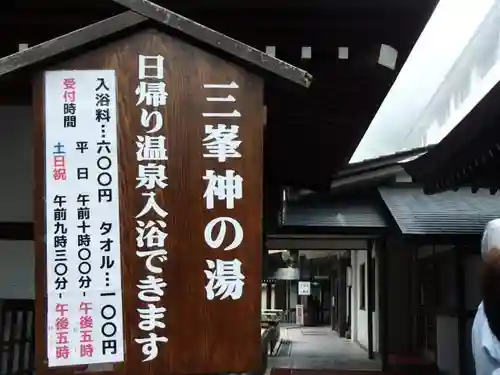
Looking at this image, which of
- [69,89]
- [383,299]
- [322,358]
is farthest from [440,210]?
[69,89]

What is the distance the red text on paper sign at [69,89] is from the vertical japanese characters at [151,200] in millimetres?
288

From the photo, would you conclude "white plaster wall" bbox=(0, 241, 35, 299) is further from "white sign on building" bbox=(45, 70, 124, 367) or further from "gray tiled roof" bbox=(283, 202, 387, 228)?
"gray tiled roof" bbox=(283, 202, 387, 228)

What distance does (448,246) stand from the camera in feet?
36.1

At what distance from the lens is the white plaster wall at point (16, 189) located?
5891 mm

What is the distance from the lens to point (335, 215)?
12.4m

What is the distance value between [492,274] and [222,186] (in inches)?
48.4

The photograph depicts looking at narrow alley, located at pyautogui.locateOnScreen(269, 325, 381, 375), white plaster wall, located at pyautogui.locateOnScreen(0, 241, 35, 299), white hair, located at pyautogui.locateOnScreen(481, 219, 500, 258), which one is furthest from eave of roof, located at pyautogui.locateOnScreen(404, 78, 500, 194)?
narrow alley, located at pyautogui.locateOnScreen(269, 325, 381, 375)

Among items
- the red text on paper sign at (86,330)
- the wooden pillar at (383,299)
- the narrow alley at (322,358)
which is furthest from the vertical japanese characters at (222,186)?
the wooden pillar at (383,299)

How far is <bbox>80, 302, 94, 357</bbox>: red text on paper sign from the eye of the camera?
10.4ft

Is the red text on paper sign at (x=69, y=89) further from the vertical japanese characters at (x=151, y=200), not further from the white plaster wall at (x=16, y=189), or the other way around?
the white plaster wall at (x=16, y=189)

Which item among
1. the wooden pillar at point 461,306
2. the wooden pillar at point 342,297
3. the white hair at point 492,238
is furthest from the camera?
the wooden pillar at point 342,297

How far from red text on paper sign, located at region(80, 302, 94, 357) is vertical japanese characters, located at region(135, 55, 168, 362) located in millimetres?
209

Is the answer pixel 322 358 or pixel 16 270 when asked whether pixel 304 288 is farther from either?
pixel 16 270

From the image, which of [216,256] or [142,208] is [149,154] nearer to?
[142,208]
